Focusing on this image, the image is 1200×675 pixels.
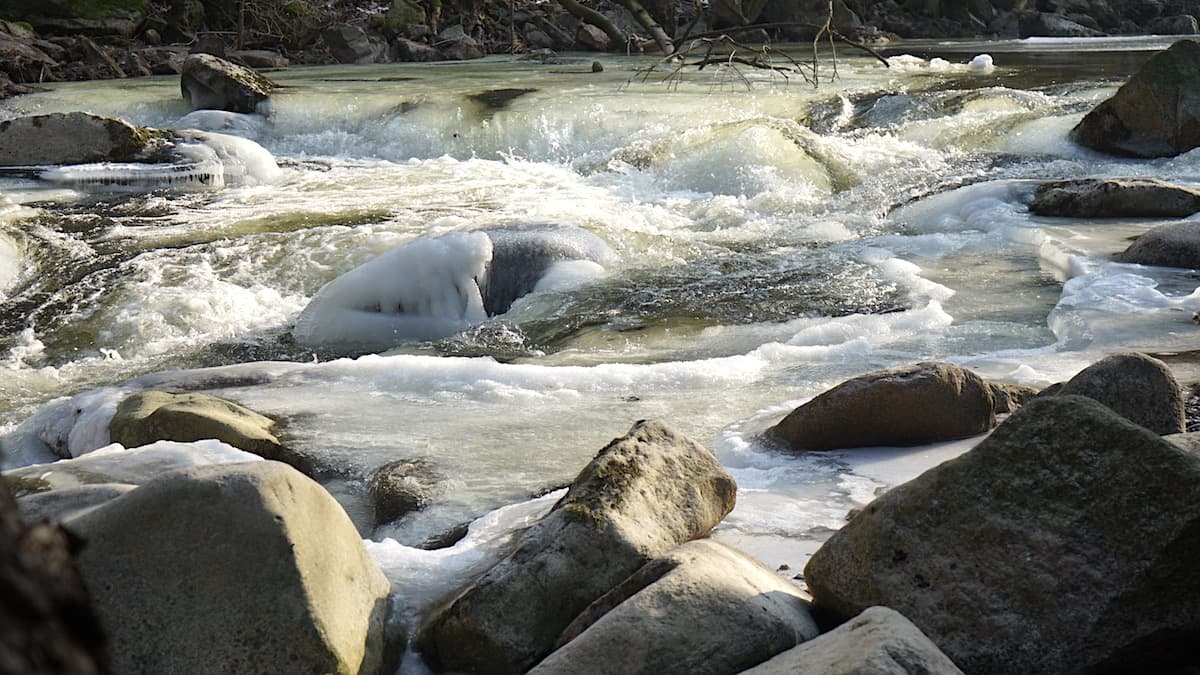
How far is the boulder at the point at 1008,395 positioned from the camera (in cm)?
453

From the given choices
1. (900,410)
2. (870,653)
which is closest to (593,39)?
(900,410)

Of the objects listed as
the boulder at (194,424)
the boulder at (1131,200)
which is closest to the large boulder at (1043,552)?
the boulder at (194,424)

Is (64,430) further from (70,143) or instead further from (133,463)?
(70,143)

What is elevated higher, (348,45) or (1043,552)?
(1043,552)

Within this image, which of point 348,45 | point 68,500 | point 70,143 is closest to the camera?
point 68,500

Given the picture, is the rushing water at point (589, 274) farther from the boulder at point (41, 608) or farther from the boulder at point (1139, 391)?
the boulder at point (41, 608)

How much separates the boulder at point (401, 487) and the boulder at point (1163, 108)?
946 centimetres

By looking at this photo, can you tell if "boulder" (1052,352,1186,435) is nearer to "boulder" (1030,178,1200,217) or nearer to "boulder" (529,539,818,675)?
"boulder" (529,539,818,675)

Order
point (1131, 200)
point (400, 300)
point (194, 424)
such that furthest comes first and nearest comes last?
point (1131, 200), point (400, 300), point (194, 424)

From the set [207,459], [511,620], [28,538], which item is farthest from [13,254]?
[28,538]

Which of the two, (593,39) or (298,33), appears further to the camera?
(593,39)

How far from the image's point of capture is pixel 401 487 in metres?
4.17

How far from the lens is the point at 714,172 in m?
11.4

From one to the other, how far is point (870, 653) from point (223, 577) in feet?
4.60
